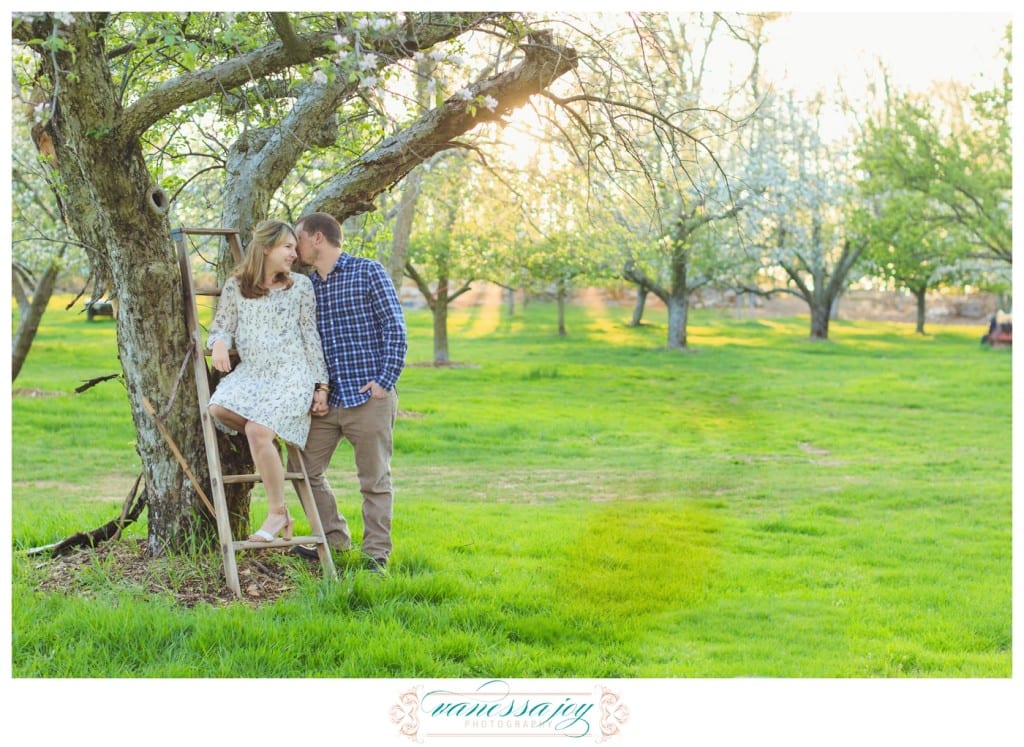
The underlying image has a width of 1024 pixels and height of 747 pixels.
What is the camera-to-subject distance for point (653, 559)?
24.3 feet

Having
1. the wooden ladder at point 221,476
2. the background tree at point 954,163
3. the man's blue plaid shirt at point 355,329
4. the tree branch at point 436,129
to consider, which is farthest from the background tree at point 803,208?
the wooden ladder at point 221,476

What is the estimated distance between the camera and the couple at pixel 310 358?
5.65 metres

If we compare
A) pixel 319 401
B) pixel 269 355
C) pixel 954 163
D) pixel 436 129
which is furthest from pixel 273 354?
pixel 954 163

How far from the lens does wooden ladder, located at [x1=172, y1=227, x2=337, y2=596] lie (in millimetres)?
5621

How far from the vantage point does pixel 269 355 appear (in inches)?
226

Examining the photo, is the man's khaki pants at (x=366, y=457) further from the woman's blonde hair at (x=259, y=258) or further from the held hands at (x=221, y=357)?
the woman's blonde hair at (x=259, y=258)

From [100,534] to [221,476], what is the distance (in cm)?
135

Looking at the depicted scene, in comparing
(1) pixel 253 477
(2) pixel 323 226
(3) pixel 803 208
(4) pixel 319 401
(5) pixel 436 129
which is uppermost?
(3) pixel 803 208

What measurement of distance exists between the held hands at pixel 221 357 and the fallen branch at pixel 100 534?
1300mm

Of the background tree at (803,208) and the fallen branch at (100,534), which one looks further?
the background tree at (803,208)

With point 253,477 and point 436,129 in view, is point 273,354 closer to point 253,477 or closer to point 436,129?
point 253,477

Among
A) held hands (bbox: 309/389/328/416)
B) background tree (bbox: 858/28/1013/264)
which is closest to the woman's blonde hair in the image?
held hands (bbox: 309/389/328/416)

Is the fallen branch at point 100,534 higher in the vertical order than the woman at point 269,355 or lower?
lower

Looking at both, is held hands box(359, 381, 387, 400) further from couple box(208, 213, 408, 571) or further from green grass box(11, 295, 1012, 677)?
green grass box(11, 295, 1012, 677)
